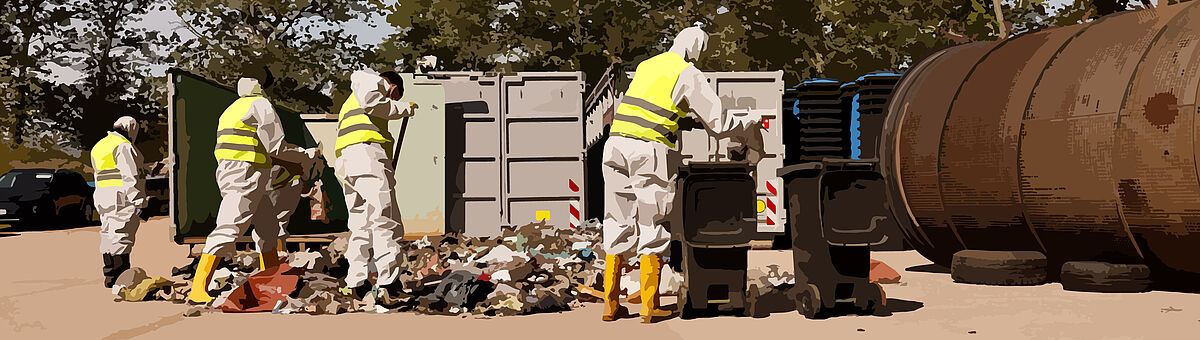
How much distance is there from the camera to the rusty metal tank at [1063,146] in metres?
7.80

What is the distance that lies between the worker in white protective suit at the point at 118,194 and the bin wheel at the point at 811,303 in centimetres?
625

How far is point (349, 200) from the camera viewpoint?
8.09 m

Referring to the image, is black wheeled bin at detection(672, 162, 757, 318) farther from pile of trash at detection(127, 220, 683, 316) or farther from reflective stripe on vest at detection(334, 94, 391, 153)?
reflective stripe on vest at detection(334, 94, 391, 153)

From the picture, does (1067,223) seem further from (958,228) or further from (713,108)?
(713,108)

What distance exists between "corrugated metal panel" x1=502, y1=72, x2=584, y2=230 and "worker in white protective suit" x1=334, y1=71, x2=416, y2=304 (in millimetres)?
5132

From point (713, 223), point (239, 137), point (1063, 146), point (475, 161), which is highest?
point (239, 137)

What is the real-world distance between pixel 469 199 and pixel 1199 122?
801 cm

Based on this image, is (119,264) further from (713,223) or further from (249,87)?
(713,223)

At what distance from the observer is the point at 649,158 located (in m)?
6.92

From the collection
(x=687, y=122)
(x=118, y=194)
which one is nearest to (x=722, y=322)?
(x=687, y=122)

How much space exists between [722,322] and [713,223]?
23.5 inches

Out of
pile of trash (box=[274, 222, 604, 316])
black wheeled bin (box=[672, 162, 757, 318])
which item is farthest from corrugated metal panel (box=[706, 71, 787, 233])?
black wheeled bin (box=[672, 162, 757, 318])

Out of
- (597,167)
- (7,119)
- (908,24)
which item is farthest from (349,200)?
(7,119)

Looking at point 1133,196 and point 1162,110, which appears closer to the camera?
point 1162,110
